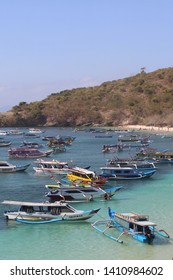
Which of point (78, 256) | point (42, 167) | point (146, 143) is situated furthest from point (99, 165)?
point (78, 256)

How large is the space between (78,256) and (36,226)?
6790mm

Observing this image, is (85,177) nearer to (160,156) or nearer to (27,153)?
(160,156)

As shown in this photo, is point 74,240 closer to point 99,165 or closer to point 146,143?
point 99,165

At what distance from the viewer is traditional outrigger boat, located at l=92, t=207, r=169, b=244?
98.2 ft

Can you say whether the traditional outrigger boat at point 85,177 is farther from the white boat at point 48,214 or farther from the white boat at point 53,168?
the white boat at point 48,214

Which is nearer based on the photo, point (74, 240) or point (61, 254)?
point (61, 254)

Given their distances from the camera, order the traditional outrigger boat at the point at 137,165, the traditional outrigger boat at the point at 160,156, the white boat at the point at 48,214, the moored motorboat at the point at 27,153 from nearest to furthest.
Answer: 1. the white boat at the point at 48,214
2. the traditional outrigger boat at the point at 137,165
3. the traditional outrigger boat at the point at 160,156
4. the moored motorboat at the point at 27,153

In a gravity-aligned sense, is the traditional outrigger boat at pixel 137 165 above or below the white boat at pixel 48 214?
above

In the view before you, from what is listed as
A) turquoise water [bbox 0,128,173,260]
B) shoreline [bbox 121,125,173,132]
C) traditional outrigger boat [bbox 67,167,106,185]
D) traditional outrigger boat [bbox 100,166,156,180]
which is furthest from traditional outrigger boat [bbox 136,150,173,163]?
shoreline [bbox 121,125,173,132]

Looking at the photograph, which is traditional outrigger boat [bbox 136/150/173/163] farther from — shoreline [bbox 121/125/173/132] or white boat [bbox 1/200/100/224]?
shoreline [bbox 121/125/173/132]

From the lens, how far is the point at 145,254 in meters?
28.0

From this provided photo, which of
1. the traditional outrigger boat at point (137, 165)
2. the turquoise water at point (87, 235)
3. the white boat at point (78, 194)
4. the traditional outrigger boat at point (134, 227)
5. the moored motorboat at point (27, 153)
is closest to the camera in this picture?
the turquoise water at point (87, 235)

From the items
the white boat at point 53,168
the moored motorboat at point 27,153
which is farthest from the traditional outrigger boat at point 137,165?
the moored motorboat at point 27,153

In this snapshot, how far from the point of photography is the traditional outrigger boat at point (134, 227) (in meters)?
29.9
